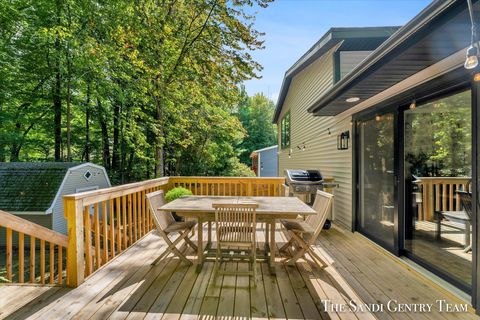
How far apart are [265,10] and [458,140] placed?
5628mm

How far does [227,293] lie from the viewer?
100 inches

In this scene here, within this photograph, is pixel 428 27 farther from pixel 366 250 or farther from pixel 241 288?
pixel 366 250

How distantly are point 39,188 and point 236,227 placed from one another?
891 cm

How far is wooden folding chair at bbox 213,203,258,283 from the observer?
9.10 ft

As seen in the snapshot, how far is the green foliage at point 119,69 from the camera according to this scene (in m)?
6.97

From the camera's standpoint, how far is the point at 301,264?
3271mm

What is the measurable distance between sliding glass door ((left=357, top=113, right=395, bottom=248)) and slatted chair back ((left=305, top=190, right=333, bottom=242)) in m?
1.18

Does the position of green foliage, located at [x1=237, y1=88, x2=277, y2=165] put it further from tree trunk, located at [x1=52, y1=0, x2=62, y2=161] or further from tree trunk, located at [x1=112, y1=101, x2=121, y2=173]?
tree trunk, located at [x1=52, y1=0, x2=62, y2=161]

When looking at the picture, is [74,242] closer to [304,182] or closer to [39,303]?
[39,303]

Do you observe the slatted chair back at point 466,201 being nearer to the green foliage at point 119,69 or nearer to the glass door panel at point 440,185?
the glass door panel at point 440,185

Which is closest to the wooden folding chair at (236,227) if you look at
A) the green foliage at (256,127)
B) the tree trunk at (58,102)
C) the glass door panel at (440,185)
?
the glass door panel at (440,185)

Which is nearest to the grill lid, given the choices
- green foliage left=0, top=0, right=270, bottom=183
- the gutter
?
the gutter

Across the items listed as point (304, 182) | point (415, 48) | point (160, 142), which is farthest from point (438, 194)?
point (160, 142)

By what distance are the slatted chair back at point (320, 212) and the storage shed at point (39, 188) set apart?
28.3 ft
